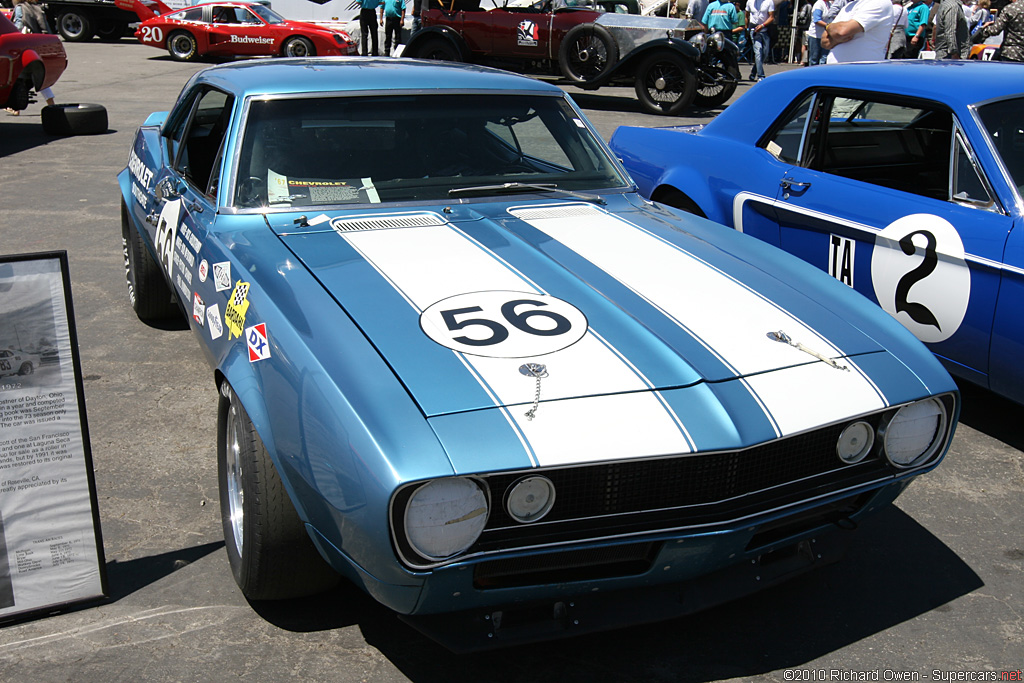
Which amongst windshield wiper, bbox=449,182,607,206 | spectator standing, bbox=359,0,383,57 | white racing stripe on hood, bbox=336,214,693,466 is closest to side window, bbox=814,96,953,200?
windshield wiper, bbox=449,182,607,206

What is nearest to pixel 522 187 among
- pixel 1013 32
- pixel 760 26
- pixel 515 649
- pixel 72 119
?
pixel 515 649

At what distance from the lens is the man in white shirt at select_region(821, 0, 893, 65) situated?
22.8 feet

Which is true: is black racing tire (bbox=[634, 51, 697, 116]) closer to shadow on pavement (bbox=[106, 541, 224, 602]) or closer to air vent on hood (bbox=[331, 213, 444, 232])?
air vent on hood (bbox=[331, 213, 444, 232])

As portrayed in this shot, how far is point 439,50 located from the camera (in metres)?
14.4

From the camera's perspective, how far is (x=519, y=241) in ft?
10.1

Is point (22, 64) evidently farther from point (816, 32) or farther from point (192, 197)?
point (816, 32)

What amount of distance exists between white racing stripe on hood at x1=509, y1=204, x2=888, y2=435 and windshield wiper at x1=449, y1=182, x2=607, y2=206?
0.44 feet

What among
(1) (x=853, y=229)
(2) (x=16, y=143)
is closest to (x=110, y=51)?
(2) (x=16, y=143)

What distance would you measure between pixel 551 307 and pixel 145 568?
1.48 metres

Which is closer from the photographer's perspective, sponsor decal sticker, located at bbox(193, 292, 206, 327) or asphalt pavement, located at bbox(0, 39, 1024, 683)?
asphalt pavement, located at bbox(0, 39, 1024, 683)

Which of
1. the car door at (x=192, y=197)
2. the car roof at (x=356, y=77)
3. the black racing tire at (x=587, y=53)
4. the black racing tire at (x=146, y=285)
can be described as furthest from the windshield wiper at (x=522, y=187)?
the black racing tire at (x=587, y=53)

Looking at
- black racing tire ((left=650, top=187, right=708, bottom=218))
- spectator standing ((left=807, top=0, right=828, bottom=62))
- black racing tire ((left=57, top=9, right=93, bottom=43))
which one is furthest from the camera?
black racing tire ((left=57, top=9, right=93, bottom=43))

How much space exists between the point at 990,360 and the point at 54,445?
3.34 metres

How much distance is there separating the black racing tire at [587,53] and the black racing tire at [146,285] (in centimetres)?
938
